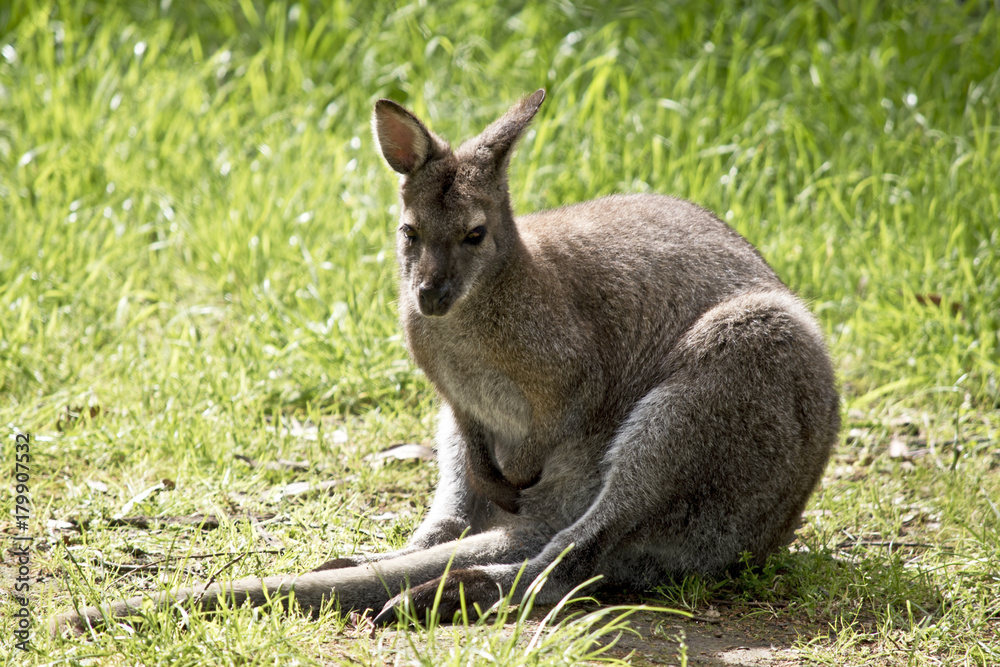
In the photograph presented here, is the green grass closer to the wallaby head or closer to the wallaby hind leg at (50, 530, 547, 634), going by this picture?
the wallaby hind leg at (50, 530, 547, 634)

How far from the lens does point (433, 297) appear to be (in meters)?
3.50

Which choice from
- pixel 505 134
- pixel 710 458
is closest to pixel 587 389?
pixel 710 458

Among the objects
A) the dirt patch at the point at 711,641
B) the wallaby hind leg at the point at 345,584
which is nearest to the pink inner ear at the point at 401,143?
the wallaby hind leg at the point at 345,584

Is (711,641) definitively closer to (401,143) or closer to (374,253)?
(401,143)

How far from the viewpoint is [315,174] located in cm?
638

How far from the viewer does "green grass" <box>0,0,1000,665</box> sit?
12.1ft

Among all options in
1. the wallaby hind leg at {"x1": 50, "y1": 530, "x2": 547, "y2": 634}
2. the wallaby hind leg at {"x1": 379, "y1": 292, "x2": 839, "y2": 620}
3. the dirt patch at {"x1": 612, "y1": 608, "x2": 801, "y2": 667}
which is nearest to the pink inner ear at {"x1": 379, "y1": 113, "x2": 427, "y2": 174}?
the wallaby hind leg at {"x1": 379, "y1": 292, "x2": 839, "y2": 620}

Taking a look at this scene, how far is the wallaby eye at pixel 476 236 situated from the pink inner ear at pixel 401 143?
0.30m

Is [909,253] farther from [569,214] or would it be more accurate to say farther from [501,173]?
[501,173]

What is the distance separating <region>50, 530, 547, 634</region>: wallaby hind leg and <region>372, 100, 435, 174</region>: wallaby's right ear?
1.28 m

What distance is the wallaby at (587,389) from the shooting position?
353 centimetres

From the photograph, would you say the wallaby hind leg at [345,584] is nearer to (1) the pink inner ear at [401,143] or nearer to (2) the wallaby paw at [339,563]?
(2) the wallaby paw at [339,563]

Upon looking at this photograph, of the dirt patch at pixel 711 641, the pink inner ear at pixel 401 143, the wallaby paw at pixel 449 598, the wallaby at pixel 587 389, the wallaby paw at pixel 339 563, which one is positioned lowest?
the dirt patch at pixel 711 641

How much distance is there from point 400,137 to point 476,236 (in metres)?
0.42
